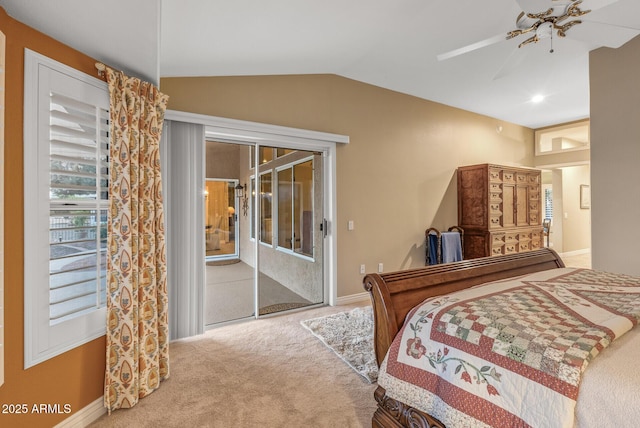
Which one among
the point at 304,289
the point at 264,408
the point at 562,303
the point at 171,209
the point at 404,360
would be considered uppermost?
the point at 171,209

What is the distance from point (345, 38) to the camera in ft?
9.61

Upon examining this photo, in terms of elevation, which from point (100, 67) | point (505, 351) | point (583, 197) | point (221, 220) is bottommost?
point (505, 351)

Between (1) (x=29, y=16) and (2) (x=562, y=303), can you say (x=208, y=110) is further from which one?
(2) (x=562, y=303)

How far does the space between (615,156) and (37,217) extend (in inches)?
203

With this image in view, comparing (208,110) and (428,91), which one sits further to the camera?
(428,91)

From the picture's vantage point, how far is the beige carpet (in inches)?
74.3

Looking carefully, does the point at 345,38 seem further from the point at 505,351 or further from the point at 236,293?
the point at 236,293

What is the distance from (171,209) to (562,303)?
3.04 m

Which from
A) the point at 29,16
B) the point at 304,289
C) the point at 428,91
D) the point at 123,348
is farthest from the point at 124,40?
the point at 428,91

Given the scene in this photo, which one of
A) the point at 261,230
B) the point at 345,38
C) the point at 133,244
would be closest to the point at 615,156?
the point at 345,38

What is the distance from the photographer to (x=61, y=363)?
5.62ft

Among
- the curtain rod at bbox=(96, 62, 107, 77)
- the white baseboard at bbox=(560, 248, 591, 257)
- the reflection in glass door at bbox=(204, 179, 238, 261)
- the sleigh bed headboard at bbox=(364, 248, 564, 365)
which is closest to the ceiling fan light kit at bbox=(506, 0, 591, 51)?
the sleigh bed headboard at bbox=(364, 248, 564, 365)

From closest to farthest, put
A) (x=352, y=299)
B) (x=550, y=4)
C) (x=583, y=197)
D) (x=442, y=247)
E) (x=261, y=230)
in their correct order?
1. (x=550, y=4)
2. (x=261, y=230)
3. (x=352, y=299)
4. (x=442, y=247)
5. (x=583, y=197)

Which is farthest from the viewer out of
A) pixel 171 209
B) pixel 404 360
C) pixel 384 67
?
pixel 384 67
